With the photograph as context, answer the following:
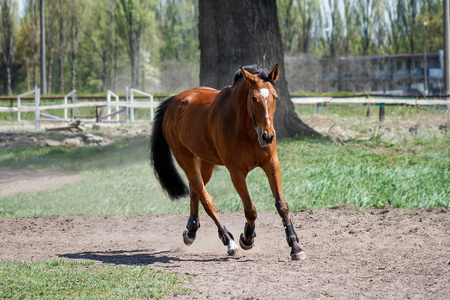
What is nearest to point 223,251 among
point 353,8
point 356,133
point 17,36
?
point 356,133

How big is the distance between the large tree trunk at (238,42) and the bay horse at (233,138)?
6.38 metres

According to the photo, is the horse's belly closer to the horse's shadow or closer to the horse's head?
the horse's head

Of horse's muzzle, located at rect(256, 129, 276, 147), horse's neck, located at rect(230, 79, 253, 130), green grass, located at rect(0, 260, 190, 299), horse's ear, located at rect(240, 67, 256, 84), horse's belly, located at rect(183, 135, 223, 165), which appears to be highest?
horse's ear, located at rect(240, 67, 256, 84)

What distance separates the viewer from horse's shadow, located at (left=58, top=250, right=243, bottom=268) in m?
5.31

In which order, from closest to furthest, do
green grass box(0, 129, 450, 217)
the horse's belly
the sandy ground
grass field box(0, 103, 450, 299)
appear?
the sandy ground, grass field box(0, 103, 450, 299), the horse's belly, green grass box(0, 129, 450, 217)

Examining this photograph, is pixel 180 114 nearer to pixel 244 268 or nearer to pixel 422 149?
pixel 244 268

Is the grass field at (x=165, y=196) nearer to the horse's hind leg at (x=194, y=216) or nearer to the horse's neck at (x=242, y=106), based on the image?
the horse's hind leg at (x=194, y=216)

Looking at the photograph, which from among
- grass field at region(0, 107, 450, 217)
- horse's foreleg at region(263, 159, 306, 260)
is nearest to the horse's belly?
horse's foreleg at region(263, 159, 306, 260)

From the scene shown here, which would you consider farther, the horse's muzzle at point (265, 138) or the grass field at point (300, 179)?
the grass field at point (300, 179)

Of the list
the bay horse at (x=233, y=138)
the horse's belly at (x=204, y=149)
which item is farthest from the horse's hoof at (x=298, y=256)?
the horse's belly at (x=204, y=149)

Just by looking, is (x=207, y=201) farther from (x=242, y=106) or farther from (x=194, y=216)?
(x=242, y=106)

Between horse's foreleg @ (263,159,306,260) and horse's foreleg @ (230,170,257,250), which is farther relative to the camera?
horse's foreleg @ (230,170,257,250)

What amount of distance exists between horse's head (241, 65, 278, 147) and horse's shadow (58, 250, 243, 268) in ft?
4.94

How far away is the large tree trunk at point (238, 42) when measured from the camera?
12906 millimetres
